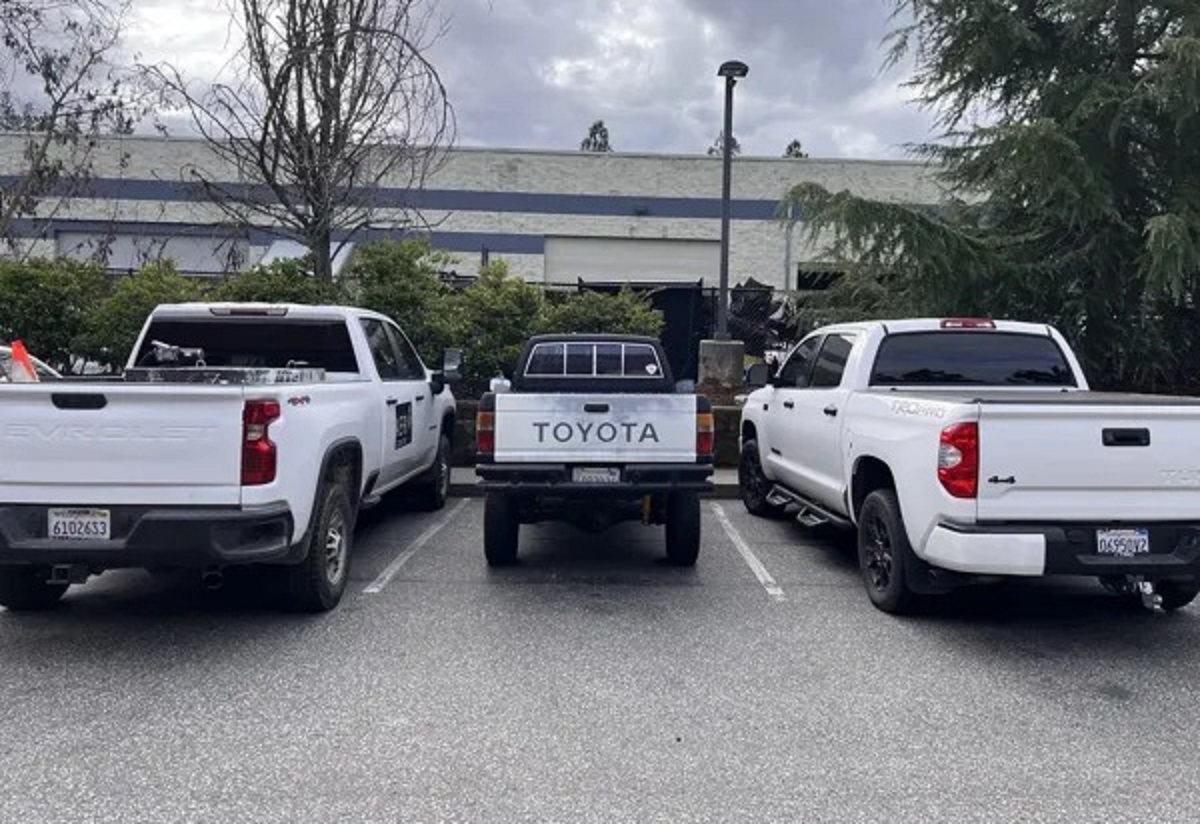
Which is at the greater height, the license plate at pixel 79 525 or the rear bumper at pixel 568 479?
the rear bumper at pixel 568 479

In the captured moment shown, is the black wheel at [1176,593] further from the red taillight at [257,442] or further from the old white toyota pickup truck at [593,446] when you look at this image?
the red taillight at [257,442]

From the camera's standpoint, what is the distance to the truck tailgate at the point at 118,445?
204 inches

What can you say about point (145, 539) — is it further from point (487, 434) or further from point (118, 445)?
point (487, 434)

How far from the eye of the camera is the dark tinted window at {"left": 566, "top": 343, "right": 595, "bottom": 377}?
8641 millimetres

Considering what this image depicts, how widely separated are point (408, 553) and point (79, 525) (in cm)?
317

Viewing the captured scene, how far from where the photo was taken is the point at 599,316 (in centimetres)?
1348

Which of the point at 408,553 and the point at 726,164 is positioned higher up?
the point at 726,164

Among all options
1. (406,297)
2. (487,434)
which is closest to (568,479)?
(487,434)

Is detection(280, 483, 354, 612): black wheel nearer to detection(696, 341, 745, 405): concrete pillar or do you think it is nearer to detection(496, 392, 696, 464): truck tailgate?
detection(496, 392, 696, 464): truck tailgate

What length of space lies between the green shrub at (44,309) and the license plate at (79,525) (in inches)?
317

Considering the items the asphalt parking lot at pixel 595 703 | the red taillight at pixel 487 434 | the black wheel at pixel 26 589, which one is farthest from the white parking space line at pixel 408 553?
the black wheel at pixel 26 589

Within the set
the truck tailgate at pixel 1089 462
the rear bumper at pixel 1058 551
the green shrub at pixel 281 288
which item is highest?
the green shrub at pixel 281 288

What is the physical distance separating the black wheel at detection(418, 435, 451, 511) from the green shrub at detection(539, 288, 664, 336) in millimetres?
3394

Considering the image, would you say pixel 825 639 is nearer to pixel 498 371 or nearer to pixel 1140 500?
pixel 1140 500
